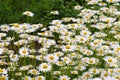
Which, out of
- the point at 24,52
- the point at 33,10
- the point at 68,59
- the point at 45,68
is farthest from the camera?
the point at 33,10

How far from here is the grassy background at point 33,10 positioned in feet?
17.4

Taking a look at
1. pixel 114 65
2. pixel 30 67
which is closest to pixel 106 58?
pixel 114 65

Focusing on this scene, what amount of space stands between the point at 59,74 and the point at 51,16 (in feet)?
6.00

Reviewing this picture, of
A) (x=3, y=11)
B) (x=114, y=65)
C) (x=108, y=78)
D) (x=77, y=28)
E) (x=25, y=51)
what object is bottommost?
(x=108, y=78)

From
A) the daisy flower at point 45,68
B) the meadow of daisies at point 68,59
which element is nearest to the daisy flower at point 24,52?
the meadow of daisies at point 68,59

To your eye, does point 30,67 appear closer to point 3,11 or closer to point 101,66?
point 101,66

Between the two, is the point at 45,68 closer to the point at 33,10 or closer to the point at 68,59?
the point at 68,59

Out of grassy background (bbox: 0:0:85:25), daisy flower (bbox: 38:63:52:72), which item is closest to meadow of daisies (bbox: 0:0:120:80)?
daisy flower (bbox: 38:63:52:72)

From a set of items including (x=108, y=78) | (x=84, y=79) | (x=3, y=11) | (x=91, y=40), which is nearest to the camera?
(x=108, y=78)

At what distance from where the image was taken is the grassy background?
5.30 metres

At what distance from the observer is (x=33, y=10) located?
5.36 metres

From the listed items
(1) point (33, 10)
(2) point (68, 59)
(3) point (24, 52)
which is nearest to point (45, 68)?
(2) point (68, 59)

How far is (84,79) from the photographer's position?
376 cm

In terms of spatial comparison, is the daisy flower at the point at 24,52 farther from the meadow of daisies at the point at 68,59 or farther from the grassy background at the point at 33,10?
the grassy background at the point at 33,10
